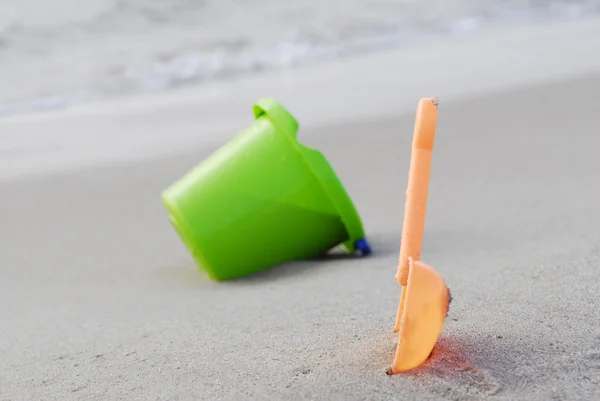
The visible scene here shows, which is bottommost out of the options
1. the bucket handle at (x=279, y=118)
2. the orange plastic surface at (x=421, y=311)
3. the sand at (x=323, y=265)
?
the sand at (x=323, y=265)

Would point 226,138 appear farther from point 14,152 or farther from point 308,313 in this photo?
point 308,313

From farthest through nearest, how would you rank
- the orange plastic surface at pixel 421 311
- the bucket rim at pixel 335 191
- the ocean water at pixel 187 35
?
the ocean water at pixel 187 35 → the bucket rim at pixel 335 191 → the orange plastic surface at pixel 421 311

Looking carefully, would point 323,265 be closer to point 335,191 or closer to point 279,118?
point 335,191

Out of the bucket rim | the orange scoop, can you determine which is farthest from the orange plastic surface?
the bucket rim

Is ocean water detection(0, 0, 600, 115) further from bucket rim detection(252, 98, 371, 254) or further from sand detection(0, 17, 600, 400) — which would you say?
bucket rim detection(252, 98, 371, 254)

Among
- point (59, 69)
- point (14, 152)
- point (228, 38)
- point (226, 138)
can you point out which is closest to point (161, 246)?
point (226, 138)

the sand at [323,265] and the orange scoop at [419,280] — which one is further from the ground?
the orange scoop at [419,280]

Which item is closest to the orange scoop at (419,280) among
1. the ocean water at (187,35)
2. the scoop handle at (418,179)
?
the scoop handle at (418,179)

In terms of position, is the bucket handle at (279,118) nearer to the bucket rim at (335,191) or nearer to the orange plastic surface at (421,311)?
the bucket rim at (335,191)
